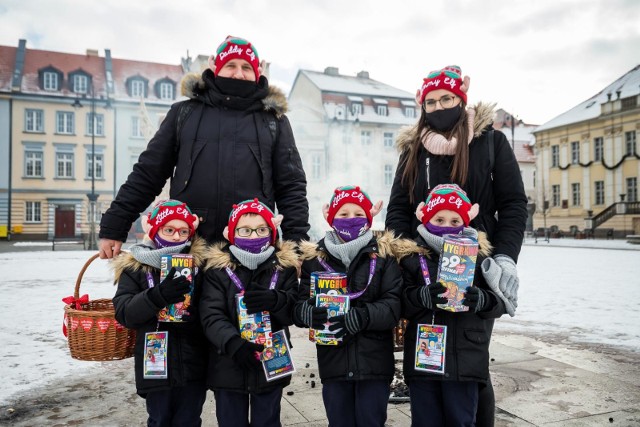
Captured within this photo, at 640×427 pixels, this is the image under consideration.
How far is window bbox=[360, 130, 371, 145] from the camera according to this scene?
1896 inches

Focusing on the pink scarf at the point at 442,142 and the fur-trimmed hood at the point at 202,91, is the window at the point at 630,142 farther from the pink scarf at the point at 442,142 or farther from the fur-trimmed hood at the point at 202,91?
the fur-trimmed hood at the point at 202,91

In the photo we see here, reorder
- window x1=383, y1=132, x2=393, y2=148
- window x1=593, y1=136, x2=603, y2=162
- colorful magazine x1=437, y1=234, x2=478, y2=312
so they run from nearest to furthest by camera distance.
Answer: colorful magazine x1=437, y1=234, x2=478, y2=312
window x1=593, y1=136, x2=603, y2=162
window x1=383, y1=132, x2=393, y2=148

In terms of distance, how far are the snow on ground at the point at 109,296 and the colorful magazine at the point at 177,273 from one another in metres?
2.30

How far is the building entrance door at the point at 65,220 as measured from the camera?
42125 mm

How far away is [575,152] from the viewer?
47719 millimetres

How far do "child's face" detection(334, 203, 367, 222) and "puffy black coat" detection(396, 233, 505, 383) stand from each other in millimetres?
304

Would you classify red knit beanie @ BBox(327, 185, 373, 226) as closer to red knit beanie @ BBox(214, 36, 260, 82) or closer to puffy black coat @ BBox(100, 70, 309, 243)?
puffy black coat @ BBox(100, 70, 309, 243)

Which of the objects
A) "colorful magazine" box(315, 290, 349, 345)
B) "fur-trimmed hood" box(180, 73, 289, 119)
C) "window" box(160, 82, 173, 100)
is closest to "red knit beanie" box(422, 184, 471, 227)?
"colorful magazine" box(315, 290, 349, 345)

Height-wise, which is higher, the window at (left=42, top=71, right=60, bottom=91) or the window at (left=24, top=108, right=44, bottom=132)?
the window at (left=42, top=71, right=60, bottom=91)

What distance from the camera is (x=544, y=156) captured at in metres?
50.7

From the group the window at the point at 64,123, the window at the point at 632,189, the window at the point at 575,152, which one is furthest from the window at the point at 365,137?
the window at the point at 64,123

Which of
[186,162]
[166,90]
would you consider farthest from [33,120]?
[186,162]

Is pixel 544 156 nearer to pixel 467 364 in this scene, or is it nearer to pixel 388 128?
pixel 388 128

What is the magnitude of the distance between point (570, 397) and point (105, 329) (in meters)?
3.52
